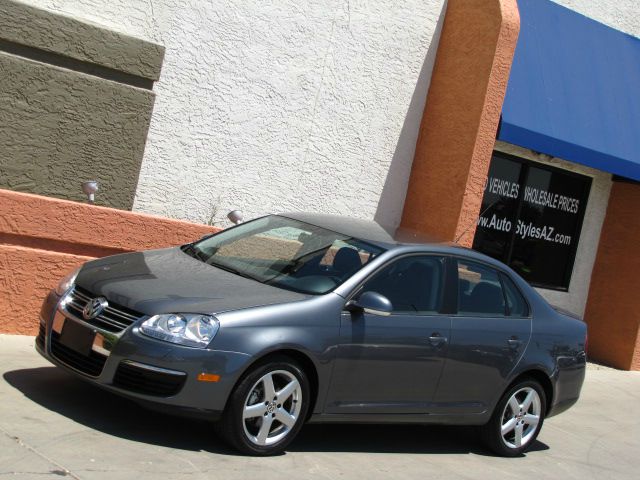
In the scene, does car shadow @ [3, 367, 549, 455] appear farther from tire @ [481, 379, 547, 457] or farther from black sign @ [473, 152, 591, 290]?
black sign @ [473, 152, 591, 290]

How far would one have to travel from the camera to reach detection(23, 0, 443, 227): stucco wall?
33.1ft

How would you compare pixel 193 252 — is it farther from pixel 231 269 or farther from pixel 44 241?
pixel 44 241

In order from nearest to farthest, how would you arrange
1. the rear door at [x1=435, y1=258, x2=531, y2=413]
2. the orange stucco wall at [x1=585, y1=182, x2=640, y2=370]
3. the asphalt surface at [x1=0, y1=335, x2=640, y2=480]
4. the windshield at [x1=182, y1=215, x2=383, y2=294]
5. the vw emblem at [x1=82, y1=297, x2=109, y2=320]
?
the asphalt surface at [x1=0, y1=335, x2=640, y2=480] → the vw emblem at [x1=82, y1=297, x2=109, y2=320] → the windshield at [x1=182, y1=215, x2=383, y2=294] → the rear door at [x1=435, y1=258, x2=531, y2=413] → the orange stucco wall at [x1=585, y1=182, x2=640, y2=370]

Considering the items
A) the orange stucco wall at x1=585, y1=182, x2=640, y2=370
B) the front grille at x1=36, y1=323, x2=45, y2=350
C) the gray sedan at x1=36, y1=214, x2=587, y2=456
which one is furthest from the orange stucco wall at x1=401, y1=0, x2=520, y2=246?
the front grille at x1=36, y1=323, x2=45, y2=350

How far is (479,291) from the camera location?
303 inches

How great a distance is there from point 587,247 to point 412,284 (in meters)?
8.31

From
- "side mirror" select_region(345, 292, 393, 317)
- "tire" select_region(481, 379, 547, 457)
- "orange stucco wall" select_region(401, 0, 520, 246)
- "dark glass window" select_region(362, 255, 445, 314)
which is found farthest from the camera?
"orange stucco wall" select_region(401, 0, 520, 246)

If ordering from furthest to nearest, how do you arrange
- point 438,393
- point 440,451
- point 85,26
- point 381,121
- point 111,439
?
point 381,121 < point 85,26 < point 440,451 < point 438,393 < point 111,439

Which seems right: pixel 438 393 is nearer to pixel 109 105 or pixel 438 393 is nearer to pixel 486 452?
pixel 486 452

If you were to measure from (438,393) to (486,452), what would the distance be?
113 centimetres

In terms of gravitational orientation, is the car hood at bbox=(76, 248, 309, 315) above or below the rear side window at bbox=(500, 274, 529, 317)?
below

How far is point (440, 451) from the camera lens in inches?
306

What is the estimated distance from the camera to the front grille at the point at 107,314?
20.1 feet

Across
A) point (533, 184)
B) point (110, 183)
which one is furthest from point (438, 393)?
point (533, 184)
